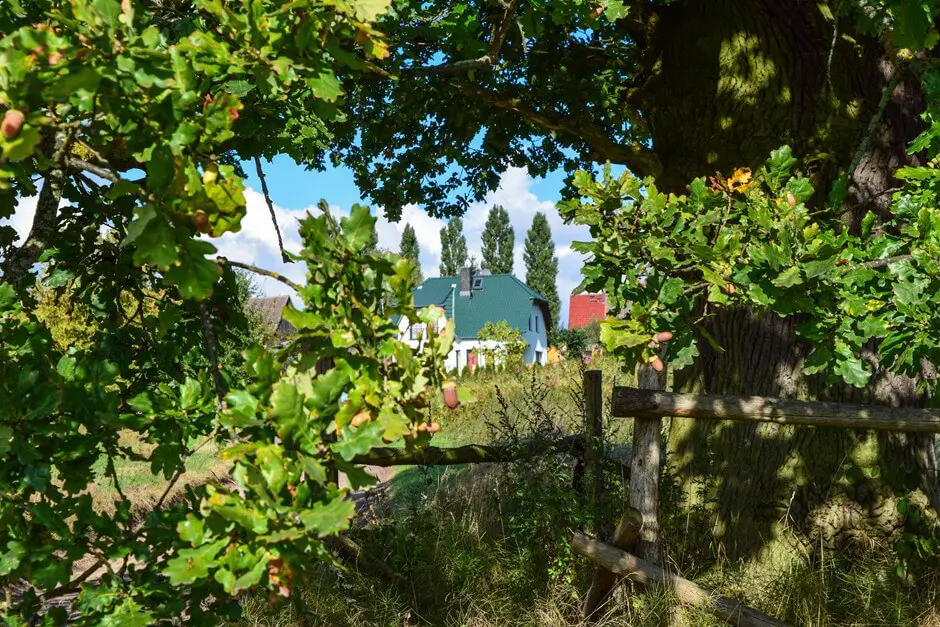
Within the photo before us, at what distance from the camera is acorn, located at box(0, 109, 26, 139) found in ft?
5.54

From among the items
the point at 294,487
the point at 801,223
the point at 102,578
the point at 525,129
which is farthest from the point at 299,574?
the point at 525,129

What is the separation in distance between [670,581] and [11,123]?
4.09 metres

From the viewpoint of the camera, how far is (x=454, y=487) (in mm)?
7430

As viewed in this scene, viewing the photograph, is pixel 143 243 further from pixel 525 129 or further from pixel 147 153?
pixel 525 129

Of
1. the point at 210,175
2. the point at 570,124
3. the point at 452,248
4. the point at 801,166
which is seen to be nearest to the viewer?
the point at 210,175

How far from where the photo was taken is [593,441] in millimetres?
5414

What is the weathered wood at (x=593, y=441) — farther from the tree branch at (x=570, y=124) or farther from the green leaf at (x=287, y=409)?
the green leaf at (x=287, y=409)

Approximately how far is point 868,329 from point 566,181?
642 centimetres

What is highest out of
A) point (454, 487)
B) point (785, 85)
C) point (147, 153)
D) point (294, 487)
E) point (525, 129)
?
point (525, 129)

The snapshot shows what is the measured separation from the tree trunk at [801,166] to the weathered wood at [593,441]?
2.54 feet

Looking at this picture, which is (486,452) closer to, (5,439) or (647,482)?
(647,482)

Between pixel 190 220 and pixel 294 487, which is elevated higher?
pixel 190 220

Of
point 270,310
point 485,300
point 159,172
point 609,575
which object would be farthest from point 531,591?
point 485,300

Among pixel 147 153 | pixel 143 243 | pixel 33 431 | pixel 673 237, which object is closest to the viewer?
pixel 143 243
